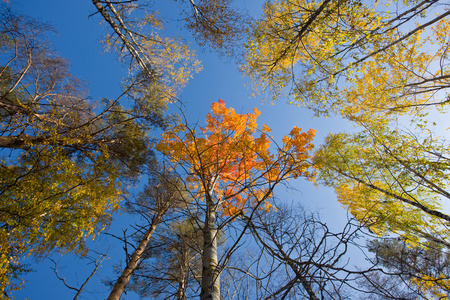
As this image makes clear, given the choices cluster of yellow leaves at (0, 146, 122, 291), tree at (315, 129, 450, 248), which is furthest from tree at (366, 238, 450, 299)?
cluster of yellow leaves at (0, 146, 122, 291)

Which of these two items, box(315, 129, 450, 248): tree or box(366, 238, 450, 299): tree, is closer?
box(366, 238, 450, 299): tree

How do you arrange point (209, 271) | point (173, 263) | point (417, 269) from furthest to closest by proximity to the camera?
point (173, 263) → point (209, 271) → point (417, 269)

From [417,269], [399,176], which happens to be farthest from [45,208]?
[399,176]

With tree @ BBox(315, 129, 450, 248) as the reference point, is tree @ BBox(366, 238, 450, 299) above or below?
below

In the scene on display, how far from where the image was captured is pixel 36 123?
3547 millimetres

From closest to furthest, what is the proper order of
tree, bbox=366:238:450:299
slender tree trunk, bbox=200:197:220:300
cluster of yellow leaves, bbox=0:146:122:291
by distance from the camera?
tree, bbox=366:238:450:299
slender tree trunk, bbox=200:197:220:300
cluster of yellow leaves, bbox=0:146:122:291

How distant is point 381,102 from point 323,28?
416cm

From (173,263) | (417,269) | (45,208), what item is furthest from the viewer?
(173,263)

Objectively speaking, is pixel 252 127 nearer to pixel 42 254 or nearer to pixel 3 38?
pixel 42 254

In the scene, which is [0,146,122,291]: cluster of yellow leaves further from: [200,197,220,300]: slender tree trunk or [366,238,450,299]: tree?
[366,238,450,299]: tree

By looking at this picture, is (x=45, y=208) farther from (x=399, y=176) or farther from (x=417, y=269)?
(x=399, y=176)

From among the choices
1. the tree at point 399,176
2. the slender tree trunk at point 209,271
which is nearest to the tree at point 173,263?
the slender tree trunk at point 209,271

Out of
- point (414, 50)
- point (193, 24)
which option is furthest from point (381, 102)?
point (193, 24)

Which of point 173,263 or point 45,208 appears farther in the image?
point 173,263
